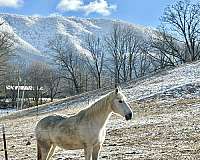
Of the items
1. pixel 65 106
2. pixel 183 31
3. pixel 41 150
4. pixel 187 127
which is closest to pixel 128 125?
pixel 187 127

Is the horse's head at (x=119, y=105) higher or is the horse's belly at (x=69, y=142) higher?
the horse's head at (x=119, y=105)

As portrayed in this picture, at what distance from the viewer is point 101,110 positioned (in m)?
9.38

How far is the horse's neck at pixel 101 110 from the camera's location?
933 cm

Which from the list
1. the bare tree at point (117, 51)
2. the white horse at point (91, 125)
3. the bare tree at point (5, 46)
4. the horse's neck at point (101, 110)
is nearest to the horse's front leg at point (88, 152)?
the white horse at point (91, 125)

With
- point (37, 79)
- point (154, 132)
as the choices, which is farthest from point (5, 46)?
point (37, 79)

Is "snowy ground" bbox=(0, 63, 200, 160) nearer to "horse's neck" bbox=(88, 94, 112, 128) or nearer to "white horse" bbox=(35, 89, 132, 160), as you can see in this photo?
"white horse" bbox=(35, 89, 132, 160)

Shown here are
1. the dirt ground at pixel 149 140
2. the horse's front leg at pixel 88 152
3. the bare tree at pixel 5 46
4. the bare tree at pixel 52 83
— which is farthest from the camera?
the bare tree at pixel 52 83

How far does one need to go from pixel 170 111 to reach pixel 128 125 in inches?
193

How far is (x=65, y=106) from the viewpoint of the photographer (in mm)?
39906

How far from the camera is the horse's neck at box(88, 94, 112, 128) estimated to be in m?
9.33

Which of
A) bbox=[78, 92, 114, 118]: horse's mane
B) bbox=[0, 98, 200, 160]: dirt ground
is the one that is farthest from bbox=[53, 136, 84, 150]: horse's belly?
bbox=[0, 98, 200, 160]: dirt ground

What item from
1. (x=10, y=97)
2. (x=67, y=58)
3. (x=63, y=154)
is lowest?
(x=63, y=154)

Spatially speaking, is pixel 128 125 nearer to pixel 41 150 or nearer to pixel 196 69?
pixel 41 150

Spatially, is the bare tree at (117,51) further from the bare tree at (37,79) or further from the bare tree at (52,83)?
the bare tree at (37,79)
